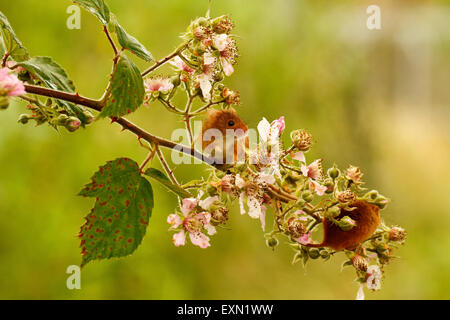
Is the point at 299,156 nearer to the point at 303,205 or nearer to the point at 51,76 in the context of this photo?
the point at 303,205

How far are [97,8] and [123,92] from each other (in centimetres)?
8

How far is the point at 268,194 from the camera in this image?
0.32 m

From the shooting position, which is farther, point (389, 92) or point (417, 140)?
point (389, 92)

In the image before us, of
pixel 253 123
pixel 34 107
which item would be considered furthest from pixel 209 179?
pixel 253 123

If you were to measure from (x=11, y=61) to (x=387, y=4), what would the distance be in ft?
7.92

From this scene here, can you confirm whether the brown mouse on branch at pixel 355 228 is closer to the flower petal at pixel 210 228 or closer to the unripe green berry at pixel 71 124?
the flower petal at pixel 210 228

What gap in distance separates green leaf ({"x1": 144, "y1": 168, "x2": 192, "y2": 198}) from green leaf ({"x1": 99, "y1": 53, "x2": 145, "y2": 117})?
2.2 inches

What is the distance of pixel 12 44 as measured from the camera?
34 cm

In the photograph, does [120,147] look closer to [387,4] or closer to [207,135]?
[207,135]

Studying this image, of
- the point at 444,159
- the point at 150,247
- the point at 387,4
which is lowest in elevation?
the point at 150,247

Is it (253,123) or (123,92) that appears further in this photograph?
(253,123)

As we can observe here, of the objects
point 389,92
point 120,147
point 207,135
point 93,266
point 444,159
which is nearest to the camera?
point 207,135

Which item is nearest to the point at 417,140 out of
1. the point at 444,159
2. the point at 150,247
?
the point at 444,159

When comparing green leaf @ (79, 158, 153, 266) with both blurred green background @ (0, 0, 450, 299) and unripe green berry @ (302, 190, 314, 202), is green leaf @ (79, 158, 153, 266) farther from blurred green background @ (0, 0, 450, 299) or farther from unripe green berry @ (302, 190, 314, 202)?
blurred green background @ (0, 0, 450, 299)
